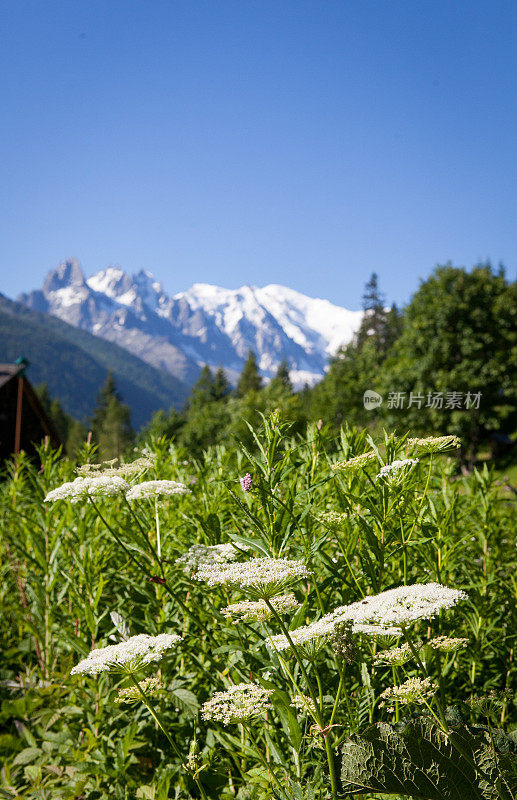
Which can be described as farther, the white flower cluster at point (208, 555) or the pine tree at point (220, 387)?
the pine tree at point (220, 387)

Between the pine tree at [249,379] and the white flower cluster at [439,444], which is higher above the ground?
the pine tree at [249,379]

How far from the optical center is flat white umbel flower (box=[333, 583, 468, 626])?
116 cm

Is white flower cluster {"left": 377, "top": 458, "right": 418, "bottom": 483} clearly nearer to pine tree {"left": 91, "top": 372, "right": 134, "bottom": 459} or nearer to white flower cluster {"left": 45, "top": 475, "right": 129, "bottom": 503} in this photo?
white flower cluster {"left": 45, "top": 475, "right": 129, "bottom": 503}

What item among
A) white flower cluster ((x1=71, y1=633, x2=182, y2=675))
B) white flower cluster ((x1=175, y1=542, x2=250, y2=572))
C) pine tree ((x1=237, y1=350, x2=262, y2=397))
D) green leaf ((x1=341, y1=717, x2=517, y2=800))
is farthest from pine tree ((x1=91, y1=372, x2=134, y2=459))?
green leaf ((x1=341, y1=717, x2=517, y2=800))

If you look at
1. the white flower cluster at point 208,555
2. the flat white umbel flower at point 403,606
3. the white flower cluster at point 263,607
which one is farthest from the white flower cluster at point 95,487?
the flat white umbel flower at point 403,606

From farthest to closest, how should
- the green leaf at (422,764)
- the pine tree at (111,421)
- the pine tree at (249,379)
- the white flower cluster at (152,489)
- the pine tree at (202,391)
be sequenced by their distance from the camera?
the pine tree at (111,421), the pine tree at (249,379), the pine tree at (202,391), the white flower cluster at (152,489), the green leaf at (422,764)

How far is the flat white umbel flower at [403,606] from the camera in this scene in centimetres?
116

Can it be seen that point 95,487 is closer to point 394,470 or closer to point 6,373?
point 394,470

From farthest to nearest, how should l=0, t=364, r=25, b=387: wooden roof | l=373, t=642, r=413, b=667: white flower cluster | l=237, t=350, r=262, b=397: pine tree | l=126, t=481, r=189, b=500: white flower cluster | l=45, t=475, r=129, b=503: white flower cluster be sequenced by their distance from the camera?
1. l=237, t=350, r=262, b=397: pine tree
2. l=0, t=364, r=25, b=387: wooden roof
3. l=126, t=481, r=189, b=500: white flower cluster
4. l=45, t=475, r=129, b=503: white flower cluster
5. l=373, t=642, r=413, b=667: white flower cluster

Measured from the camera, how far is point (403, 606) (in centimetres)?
124

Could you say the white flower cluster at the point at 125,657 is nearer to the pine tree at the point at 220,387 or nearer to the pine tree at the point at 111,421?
the pine tree at the point at 220,387

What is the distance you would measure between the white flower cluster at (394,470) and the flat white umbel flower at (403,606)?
15.0 inches

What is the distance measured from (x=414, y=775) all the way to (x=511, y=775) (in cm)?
21

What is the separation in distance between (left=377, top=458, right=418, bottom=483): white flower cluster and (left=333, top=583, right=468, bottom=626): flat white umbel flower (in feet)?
1.25
